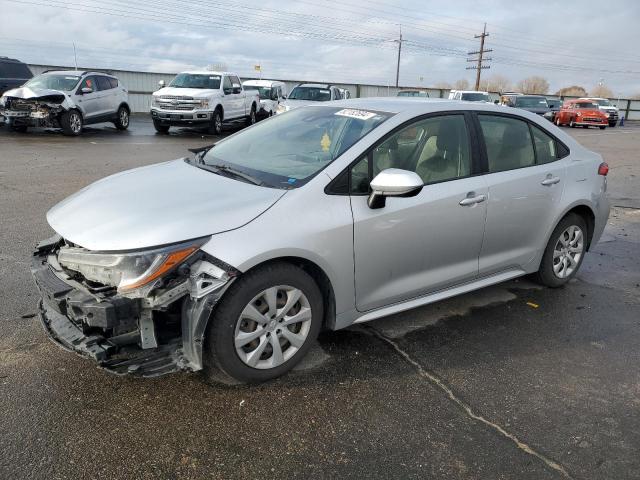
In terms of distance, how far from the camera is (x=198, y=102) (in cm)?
1691

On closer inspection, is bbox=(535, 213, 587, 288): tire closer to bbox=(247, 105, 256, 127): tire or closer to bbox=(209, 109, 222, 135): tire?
bbox=(209, 109, 222, 135): tire

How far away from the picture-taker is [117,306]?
2.59 m

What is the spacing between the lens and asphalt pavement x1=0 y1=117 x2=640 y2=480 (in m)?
2.46

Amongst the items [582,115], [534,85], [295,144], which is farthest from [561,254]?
[534,85]

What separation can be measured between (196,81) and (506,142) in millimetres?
15655

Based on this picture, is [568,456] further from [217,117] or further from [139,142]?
[217,117]

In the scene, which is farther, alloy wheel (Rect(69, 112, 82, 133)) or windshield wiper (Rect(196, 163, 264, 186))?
alloy wheel (Rect(69, 112, 82, 133))

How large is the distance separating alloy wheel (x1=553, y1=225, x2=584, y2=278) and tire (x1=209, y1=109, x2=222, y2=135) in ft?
46.9

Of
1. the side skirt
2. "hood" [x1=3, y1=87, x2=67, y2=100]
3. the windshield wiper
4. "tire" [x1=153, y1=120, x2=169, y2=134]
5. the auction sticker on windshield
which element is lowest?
"tire" [x1=153, y1=120, x2=169, y2=134]

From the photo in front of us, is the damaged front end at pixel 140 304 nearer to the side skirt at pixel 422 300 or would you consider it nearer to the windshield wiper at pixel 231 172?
the windshield wiper at pixel 231 172

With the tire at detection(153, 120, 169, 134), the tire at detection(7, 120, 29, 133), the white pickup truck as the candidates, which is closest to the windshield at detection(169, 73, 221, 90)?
the white pickup truck

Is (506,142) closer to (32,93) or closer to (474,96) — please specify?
(32,93)

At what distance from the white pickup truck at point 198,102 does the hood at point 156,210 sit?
1418 centimetres

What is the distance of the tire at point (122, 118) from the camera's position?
17.8 m
